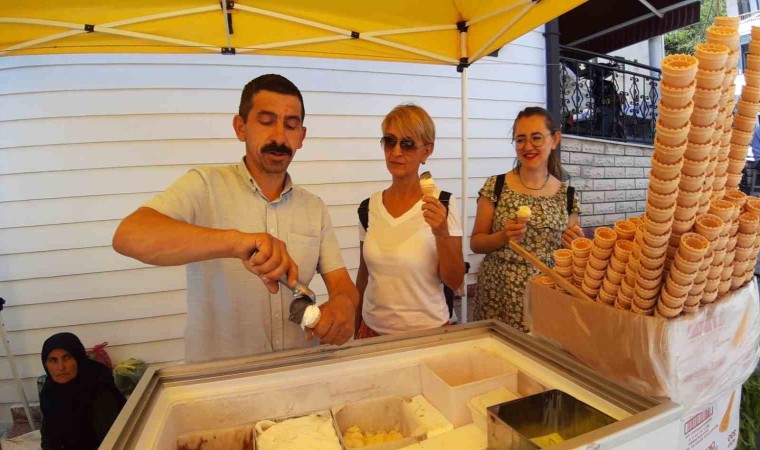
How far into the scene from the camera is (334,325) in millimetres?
1287

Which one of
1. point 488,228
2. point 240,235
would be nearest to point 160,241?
point 240,235

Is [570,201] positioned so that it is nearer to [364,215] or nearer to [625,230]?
[364,215]

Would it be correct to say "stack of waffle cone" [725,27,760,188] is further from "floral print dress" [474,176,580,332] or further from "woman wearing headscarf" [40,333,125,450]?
"woman wearing headscarf" [40,333,125,450]

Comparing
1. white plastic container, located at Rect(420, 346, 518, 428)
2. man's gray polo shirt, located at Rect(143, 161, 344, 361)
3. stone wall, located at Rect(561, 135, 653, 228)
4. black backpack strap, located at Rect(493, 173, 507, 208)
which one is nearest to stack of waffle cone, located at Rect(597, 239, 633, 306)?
white plastic container, located at Rect(420, 346, 518, 428)

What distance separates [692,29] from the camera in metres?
18.6

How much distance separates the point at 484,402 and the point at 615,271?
503mm

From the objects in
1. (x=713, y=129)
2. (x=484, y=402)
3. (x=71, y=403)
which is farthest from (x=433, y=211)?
(x=71, y=403)

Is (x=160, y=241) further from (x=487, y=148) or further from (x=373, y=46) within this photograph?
(x=487, y=148)

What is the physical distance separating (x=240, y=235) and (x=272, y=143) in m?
0.59

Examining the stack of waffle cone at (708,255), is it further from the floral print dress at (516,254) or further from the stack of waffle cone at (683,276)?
the floral print dress at (516,254)

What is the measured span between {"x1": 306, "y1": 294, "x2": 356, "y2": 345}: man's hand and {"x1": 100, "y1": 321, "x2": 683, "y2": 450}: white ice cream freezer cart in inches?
1.6

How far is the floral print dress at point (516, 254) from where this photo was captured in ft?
7.54

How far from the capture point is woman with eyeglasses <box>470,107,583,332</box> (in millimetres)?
2307

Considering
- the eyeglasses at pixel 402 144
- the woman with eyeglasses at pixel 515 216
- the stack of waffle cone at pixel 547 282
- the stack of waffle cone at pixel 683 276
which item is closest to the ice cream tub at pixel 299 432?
the stack of waffle cone at pixel 547 282
